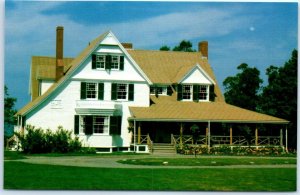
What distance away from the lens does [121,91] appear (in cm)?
2859

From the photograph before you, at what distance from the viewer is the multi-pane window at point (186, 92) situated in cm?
3066

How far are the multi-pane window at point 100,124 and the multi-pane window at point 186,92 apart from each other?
4.56m

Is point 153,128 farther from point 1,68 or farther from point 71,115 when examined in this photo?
point 1,68

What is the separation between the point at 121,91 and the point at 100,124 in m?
1.85

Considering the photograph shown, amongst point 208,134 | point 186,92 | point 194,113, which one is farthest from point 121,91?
point 208,134

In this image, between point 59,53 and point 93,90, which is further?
point 93,90

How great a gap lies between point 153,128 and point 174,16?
8.86 m

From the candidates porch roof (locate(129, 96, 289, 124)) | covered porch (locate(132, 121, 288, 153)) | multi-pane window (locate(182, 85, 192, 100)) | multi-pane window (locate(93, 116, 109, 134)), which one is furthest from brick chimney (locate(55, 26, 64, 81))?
multi-pane window (locate(182, 85, 192, 100))

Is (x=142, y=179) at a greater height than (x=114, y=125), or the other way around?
(x=114, y=125)

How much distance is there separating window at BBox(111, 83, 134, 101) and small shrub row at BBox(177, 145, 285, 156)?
3.61 m

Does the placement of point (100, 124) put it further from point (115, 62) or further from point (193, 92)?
point (193, 92)

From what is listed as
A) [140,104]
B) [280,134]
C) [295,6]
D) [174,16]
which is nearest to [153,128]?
[140,104]

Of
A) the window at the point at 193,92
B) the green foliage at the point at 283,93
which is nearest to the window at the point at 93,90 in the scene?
the window at the point at 193,92

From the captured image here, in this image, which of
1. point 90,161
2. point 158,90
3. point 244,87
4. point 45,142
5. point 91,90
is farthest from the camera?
point 158,90
